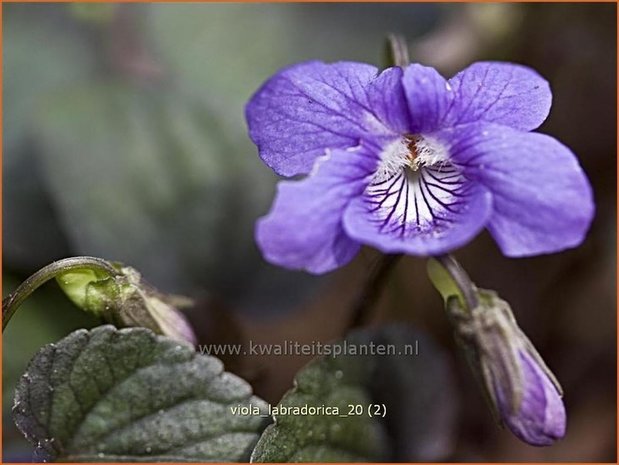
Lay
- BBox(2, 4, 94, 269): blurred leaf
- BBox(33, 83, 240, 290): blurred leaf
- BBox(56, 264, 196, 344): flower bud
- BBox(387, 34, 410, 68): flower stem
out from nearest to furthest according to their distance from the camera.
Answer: BBox(56, 264, 196, 344): flower bud
BBox(387, 34, 410, 68): flower stem
BBox(33, 83, 240, 290): blurred leaf
BBox(2, 4, 94, 269): blurred leaf

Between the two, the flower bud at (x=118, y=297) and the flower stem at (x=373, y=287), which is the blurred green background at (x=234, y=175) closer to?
the flower stem at (x=373, y=287)

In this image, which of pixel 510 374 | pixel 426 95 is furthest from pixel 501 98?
pixel 510 374

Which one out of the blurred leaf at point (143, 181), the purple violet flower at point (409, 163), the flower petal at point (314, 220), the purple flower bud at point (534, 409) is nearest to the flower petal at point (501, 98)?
the purple violet flower at point (409, 163)

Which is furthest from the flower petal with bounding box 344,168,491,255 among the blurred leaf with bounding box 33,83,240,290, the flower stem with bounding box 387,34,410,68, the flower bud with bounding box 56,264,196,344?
the blurred leaf with bounding box 33,83,240,290

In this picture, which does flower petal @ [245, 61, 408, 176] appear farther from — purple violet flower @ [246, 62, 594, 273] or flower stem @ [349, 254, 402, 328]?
flower stem @ [349, 254, 402, 328]

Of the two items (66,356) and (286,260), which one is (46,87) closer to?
(66,356)

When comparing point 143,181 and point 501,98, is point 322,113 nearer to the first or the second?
point 501,98
